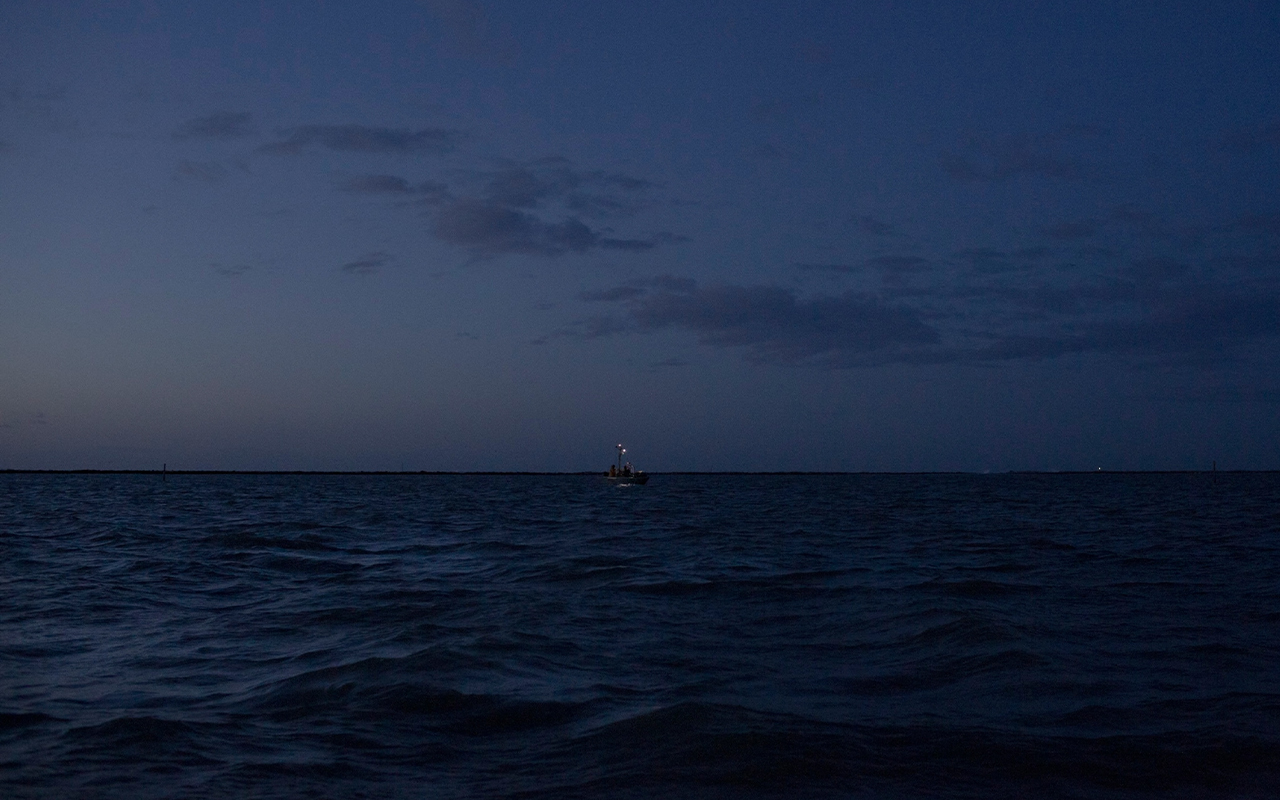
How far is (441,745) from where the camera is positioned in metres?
8.76

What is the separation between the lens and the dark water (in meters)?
7.94

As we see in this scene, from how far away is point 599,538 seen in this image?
34.3m

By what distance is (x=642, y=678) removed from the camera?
37.7ft

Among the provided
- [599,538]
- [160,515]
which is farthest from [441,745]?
[160,515]

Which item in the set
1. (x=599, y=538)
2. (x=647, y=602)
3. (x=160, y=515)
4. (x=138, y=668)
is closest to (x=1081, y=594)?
(x=647, y=602)

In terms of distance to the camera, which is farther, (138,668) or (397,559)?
(397,559)

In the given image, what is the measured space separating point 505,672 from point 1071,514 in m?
48.0

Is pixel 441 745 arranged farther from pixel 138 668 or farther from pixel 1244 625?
pixel 1244 625

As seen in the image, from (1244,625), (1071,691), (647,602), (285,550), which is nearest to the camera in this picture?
(1071,691)

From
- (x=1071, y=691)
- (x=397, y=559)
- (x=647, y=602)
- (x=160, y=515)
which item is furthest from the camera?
(x=160, y=515)

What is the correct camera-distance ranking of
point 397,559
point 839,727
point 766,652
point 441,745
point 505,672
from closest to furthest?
point 441,745 < point 839,727 < point 505,672 < point 766,652 < point 397,559

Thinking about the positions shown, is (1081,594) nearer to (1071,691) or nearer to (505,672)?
(1071,691)

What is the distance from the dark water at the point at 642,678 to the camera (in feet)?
26.1

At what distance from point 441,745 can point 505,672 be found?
2.98 m
